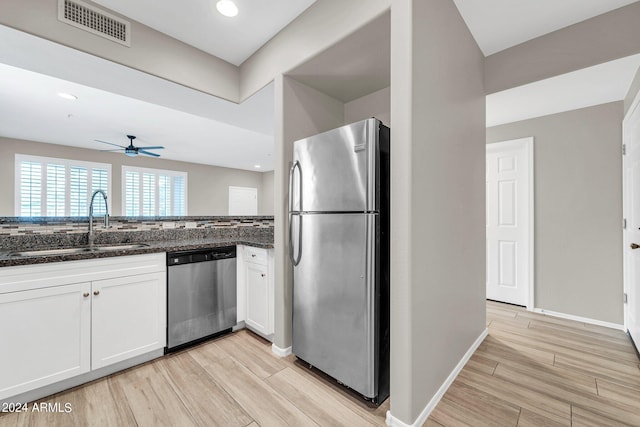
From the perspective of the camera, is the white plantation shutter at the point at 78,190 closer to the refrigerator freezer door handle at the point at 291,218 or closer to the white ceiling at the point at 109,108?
the white ceiling at the point at 109,108

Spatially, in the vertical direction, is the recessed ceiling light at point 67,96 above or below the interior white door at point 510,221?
→ above

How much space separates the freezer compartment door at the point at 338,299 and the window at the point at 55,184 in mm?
6599

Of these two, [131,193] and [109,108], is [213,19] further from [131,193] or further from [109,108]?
[131,193]

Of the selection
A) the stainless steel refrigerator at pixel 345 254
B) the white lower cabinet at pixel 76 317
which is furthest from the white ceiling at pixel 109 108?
the white lower cabinet at pixel 76 317

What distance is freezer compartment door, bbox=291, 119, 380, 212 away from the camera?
159 cm

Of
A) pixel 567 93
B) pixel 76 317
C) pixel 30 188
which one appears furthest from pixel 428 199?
pixel 30 188

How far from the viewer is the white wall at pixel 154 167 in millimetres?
5281

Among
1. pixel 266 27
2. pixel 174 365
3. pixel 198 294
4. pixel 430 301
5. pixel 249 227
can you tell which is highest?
pixel 266 27

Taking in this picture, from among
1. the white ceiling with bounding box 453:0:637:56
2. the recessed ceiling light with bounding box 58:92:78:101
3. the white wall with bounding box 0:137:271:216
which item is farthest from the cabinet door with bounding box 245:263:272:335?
the white wall with bounding box 0:137:271:216

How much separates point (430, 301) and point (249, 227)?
94.4 inches

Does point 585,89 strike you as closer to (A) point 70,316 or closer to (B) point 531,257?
(B) point 531,257

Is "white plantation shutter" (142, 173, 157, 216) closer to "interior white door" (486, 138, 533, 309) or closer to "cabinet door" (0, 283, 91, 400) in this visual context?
"cabinet door" (0, 283, 91, 400)

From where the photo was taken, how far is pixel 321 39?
187cm

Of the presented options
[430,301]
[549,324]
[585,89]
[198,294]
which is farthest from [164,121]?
[549,324]
